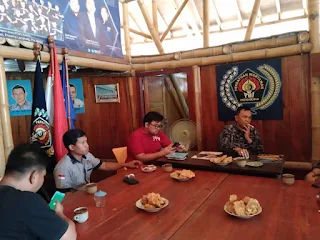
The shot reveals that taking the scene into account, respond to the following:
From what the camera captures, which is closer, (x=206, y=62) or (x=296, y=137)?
(x=296, y=137)

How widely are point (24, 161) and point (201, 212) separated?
110 cm

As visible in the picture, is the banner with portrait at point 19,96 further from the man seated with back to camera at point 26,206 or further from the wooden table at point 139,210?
the man seated with back to camera at point 26,206

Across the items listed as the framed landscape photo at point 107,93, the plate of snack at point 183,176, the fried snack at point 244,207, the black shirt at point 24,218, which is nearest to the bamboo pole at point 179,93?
the framed landscape photo at point 107,93

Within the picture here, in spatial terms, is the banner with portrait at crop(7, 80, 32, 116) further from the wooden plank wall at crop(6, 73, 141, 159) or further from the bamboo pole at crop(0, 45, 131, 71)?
the bamboo pole at crop(0, 45, 131, 71)

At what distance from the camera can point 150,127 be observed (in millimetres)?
3182

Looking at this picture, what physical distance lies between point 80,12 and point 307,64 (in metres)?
3.09

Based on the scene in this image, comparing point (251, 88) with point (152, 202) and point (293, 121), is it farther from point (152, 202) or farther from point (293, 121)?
point (152, 202)

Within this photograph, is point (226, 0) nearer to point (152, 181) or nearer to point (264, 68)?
point (264, 68)

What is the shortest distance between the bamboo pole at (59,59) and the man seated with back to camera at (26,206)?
1461mm

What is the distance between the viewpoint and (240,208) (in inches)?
58.2

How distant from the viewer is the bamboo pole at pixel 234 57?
321 cm

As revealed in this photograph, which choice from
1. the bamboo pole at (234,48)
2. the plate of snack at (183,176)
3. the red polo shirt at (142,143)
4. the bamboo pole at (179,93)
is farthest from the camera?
the bamboo pole at (179,93)

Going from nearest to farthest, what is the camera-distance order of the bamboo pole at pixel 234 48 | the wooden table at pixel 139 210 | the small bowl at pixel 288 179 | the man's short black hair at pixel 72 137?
the wooden table at pixel 139 210 < the small bowl at pixel 288 179 < the man's short black hair at pixel 72 137 < the bamboo pole at pixel 234 48

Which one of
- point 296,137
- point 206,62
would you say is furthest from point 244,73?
point 296,137
